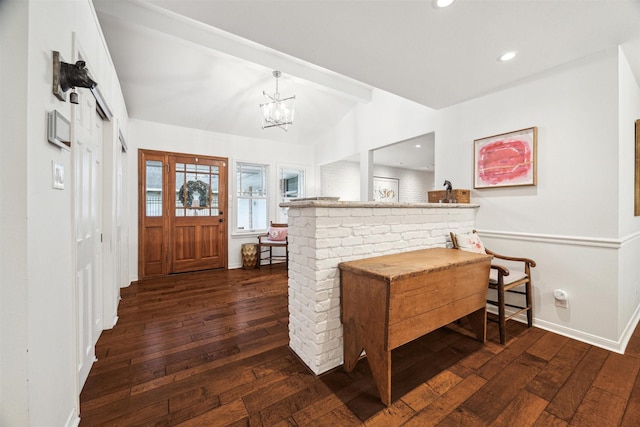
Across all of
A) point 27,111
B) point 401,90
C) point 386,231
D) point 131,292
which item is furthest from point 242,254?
point 27,111

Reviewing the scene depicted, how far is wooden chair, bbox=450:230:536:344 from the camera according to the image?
7.00ft

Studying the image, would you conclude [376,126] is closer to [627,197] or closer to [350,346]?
[627,197]

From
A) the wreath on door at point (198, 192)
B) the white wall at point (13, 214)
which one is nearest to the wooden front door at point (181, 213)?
the wreath on door at point (198, 192)

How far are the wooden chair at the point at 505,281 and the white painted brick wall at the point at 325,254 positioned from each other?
859mm

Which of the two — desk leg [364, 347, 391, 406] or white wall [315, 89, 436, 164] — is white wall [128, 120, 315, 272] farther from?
desk leg [364, 347, 391, 406]

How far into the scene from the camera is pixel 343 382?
5.46 feet

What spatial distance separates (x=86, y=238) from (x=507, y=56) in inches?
139

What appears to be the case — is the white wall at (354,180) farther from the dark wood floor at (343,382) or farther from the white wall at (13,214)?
the white wall at (13,214)

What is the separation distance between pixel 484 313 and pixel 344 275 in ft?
4.27

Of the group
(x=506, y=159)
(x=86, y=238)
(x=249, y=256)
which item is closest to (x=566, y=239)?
(x=506, y=159)

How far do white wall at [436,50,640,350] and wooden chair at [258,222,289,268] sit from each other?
339 centimetres

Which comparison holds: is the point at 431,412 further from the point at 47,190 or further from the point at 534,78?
the point at 534,78

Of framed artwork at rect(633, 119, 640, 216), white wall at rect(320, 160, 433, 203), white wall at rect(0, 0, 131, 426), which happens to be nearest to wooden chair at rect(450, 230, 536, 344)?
framed artwork at rect(633, 119, 640, 216)

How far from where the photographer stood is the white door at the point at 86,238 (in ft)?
5.16
